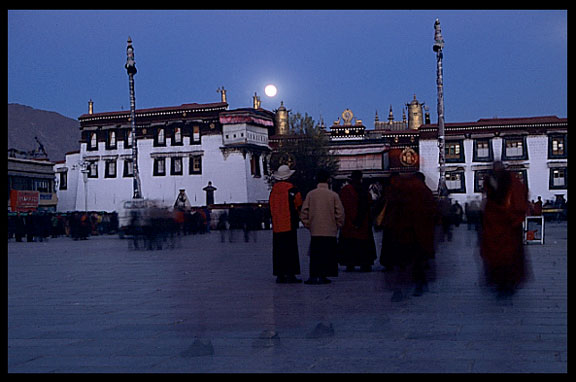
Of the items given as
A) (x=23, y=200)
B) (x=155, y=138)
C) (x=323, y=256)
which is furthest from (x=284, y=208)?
(x=155, y=138)

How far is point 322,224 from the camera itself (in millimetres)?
10617

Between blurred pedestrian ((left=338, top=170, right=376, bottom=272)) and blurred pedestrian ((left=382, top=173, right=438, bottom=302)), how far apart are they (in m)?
2.56

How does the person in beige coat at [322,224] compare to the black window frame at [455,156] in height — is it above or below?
below

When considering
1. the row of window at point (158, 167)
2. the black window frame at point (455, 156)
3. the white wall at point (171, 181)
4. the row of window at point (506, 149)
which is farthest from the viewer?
the black window frame at point (455, 156)

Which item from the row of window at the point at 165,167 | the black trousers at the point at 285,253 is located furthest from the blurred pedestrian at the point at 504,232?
the row of window at the point at 165,167

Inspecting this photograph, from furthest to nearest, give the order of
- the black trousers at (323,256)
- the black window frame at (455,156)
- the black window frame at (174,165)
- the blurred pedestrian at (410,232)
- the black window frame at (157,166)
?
the black window frame at (157,166)
the black window frame at (174,165)
the black window frame at (455,156)
the black trousers at (323,256)
the blurred pedestrian at (410,232)

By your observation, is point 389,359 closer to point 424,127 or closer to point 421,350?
point 421,350

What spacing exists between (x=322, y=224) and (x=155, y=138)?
164ft

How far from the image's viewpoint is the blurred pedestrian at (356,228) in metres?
12.1

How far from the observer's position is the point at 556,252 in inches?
664

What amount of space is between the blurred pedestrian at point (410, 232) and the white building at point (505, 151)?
46.8m

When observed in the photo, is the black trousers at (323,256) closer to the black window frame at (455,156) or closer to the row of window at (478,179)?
the row of window at (478,179)
